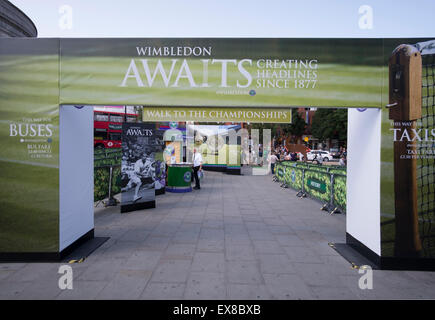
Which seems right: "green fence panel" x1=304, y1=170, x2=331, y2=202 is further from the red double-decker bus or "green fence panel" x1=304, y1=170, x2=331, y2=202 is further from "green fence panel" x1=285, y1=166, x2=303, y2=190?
the red double-decker bus

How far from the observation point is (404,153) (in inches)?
171

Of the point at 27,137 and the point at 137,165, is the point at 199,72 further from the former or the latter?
the point at 137,165

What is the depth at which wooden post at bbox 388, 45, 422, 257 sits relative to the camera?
431 centimetres

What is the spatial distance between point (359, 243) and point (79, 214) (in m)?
5.19

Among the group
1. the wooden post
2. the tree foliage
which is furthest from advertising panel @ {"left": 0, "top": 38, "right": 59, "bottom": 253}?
the tree foliage

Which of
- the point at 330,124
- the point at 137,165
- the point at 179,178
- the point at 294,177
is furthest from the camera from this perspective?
the point at 330,124

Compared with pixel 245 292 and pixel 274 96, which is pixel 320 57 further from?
pixel 245 292

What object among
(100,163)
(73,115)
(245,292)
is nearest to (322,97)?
(245,292)

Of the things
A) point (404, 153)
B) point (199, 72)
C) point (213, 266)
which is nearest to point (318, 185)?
point (404, 153)

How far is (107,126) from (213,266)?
22.6m

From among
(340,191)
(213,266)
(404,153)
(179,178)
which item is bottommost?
(213,266)
